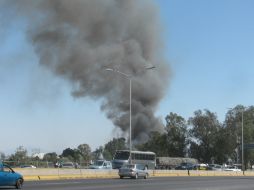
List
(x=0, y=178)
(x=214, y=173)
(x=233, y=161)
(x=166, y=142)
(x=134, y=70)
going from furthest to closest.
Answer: (x=233, y=161) < (x=166, y=142) < (x=134, y=70) < (x=214, y=173) < (x=0, y=178)

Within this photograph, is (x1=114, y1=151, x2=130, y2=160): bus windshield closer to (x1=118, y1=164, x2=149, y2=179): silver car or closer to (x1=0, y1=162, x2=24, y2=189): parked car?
(x1=118, y1=164, x2=149, y2=179): silver car

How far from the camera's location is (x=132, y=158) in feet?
209

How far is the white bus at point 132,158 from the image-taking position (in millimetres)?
61844

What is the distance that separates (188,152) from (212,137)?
7.03 metres

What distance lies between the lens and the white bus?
61.8m

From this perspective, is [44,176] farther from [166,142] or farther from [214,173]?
[166,142]

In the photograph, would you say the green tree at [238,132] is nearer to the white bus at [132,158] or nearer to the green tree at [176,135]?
the green tree at [176,135]

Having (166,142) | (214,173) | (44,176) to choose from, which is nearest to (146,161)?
(214,173)

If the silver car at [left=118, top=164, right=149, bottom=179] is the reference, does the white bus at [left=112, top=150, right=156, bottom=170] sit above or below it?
above

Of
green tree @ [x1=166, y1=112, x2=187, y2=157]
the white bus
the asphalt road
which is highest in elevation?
green tree @ [x1=166, y1=112, x2=187, y2=157]

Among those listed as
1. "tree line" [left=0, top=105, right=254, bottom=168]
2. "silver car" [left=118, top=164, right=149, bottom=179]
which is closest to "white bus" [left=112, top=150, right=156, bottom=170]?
"silver car" [left=118, top=164, right=149, bottom=179]

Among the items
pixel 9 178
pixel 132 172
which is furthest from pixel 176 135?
pixel 9 178

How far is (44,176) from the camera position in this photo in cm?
4069

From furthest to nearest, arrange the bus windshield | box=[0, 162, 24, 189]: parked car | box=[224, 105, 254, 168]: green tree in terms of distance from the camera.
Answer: box=[224, 105, 254, 168]: green tree < the bus windshield < box=[0, 162, 24, 189]: parked car
